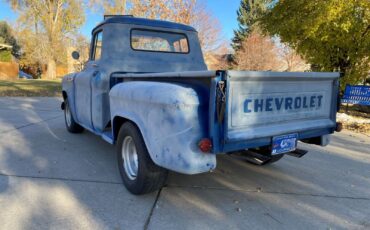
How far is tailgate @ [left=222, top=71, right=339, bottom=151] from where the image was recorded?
2918mm

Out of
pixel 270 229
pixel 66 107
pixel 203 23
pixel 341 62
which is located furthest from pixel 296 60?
pixel 270 229

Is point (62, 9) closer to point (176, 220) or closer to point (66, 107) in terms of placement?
point (66, 107)

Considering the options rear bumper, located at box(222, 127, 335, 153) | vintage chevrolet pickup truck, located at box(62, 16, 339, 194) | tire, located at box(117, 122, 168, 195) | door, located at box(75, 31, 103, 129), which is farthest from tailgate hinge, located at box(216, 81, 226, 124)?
door, located at box(75, 31, 103, 129)

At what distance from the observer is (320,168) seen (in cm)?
475

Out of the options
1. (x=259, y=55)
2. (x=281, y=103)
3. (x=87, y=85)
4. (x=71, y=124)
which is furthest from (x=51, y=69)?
(x=281, y=103)

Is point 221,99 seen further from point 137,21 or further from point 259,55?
point 259,55

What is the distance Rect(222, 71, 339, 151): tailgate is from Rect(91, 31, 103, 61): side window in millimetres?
2888

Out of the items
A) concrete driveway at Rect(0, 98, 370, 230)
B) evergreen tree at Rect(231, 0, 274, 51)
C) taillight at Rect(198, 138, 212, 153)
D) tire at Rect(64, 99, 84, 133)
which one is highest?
evergreen tree at Rect(231, 0, 274, 51)

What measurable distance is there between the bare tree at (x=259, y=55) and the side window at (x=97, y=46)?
24.8 meters

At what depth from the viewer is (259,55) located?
29422 mm

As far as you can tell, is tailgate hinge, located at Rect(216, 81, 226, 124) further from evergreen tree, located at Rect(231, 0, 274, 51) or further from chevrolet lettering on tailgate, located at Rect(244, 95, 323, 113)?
evergreen tree, located at Rect(231, 0, 274, 51)

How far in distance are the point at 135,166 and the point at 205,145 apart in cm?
127

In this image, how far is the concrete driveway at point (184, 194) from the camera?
3.07 m

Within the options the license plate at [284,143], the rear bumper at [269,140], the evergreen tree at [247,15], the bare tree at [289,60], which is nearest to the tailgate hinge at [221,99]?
the rear bumper at [269,140]
